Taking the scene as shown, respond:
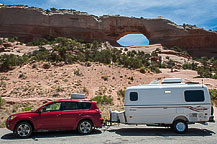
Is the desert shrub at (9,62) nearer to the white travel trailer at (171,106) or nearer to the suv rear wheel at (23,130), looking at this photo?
the suv rear wheel at (23,130)

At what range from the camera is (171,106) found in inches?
399

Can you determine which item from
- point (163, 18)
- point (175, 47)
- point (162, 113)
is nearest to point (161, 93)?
point (162, 113)

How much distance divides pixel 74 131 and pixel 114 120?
2078 millimetres

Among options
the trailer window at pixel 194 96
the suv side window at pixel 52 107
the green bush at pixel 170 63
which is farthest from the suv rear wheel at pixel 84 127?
the green bush at pixel 170 63

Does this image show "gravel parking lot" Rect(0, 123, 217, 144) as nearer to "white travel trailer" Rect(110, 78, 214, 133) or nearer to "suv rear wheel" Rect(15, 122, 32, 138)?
"suv rear wheel" Rect(15, 122, 32, 138)

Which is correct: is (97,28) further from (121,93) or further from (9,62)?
(121,93)

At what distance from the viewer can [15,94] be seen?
72.2 feet

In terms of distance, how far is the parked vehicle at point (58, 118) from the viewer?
9.49m

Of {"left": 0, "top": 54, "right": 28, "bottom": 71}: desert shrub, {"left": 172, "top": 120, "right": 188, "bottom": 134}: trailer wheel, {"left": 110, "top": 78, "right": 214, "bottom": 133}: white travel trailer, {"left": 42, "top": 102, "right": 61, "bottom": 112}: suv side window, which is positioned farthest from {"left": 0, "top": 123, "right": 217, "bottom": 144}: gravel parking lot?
{"left": 0, "top": 54, "right": 28, "bottom": 71}: desert shrub

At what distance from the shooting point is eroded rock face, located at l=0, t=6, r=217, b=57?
51312mm

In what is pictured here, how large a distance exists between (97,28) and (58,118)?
47401 millimetres

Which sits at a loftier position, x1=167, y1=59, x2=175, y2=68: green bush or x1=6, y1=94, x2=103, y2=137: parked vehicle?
x1=167, y1=59, x2=175, y2=68: green bush

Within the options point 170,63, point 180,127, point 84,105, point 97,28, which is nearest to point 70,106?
point 84,105

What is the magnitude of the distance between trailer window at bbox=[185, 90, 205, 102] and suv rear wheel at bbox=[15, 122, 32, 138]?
23.9 feet
